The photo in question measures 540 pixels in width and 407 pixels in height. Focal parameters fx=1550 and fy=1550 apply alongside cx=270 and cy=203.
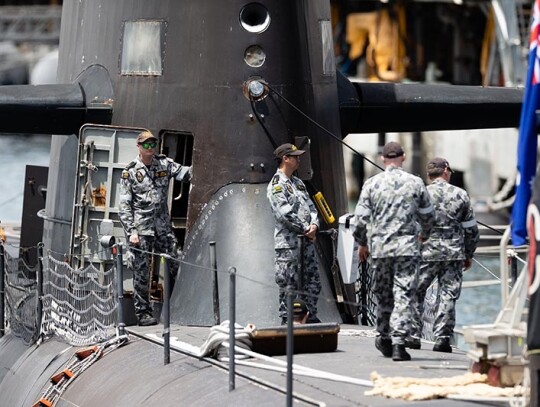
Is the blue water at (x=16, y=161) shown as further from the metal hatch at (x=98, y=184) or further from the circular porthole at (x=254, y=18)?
the circular porthole at (x=254, y=18)

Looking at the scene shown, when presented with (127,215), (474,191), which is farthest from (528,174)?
(474,191)

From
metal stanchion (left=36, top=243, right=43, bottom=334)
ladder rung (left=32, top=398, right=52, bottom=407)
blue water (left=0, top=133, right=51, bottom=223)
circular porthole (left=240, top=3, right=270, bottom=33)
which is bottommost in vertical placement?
ladder rung (left=32, top=398, right=52, bottom=407)

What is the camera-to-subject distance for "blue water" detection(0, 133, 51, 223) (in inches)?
1774

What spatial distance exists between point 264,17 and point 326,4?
3.19 feet

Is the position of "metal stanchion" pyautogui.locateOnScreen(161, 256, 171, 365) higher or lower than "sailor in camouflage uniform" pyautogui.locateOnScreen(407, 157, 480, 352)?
lower

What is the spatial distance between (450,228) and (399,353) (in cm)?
161

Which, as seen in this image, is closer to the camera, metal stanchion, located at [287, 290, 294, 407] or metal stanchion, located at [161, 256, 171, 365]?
metal stanchion, located at [287, 290, 294, 407]

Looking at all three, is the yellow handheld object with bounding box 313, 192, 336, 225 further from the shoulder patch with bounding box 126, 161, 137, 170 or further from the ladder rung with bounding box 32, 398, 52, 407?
the ladder rung with bounding box 32, 398, 52, 407

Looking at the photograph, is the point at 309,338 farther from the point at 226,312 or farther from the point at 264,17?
the point at 264,17

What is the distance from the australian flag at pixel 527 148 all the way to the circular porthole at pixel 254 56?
451 cm

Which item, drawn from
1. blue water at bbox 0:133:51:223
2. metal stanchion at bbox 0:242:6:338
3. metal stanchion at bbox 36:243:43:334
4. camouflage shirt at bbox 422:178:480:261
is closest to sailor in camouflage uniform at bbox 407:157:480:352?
camouflage shirt at bbox 422:178:480:261

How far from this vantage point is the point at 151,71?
14.3m

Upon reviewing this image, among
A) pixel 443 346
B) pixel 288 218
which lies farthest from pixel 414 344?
pixel 288 218

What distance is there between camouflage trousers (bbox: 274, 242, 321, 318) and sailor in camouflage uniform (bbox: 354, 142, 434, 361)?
4.68 feet
